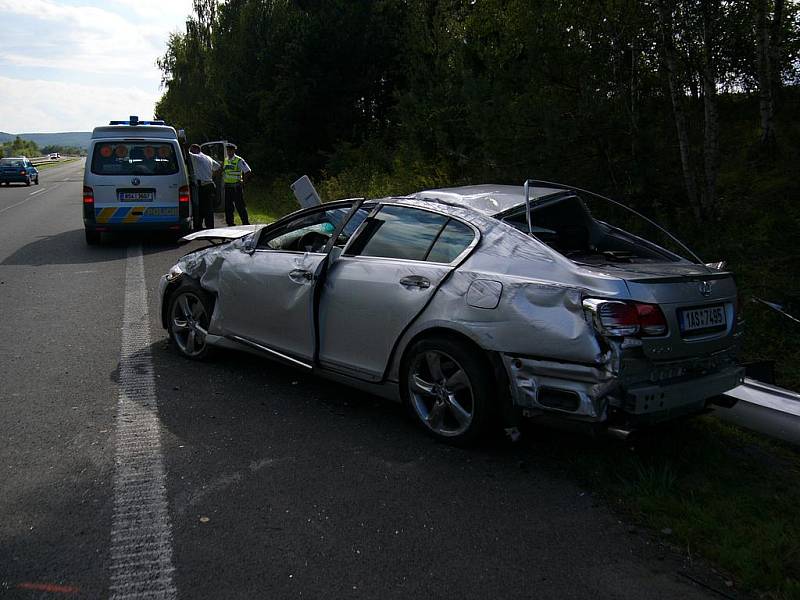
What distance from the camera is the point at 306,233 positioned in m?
5.82

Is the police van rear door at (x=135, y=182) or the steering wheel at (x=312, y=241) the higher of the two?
the police van rear door at (x=135, y=182)

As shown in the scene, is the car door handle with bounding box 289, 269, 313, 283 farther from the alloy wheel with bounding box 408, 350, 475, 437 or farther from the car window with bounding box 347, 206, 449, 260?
the alloy wheel with bounding box 408, 350, 475, 437

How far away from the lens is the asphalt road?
3.07 m

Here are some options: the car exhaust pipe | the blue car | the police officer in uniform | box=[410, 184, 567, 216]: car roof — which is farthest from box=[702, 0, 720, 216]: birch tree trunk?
the blue car

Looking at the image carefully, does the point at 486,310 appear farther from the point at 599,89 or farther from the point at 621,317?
the point at 599,89

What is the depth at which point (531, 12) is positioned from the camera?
1048cm

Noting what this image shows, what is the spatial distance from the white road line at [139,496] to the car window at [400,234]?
1.83 meters

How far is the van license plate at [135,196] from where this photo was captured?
523 inches

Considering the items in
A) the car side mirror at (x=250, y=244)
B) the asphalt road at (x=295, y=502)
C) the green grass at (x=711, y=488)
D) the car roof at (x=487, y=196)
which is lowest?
the green grass at (x=711, y=488)

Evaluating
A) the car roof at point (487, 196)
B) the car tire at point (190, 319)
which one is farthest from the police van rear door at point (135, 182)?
the car roof at point (487, 196)

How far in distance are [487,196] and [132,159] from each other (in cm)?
1038

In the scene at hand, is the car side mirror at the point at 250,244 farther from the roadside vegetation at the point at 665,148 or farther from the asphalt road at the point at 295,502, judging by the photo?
the roadside vegetation at the point at 665,148

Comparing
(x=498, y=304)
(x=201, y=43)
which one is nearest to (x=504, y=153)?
(x=498, y=304)

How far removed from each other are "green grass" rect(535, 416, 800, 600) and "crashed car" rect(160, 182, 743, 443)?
0.35m
